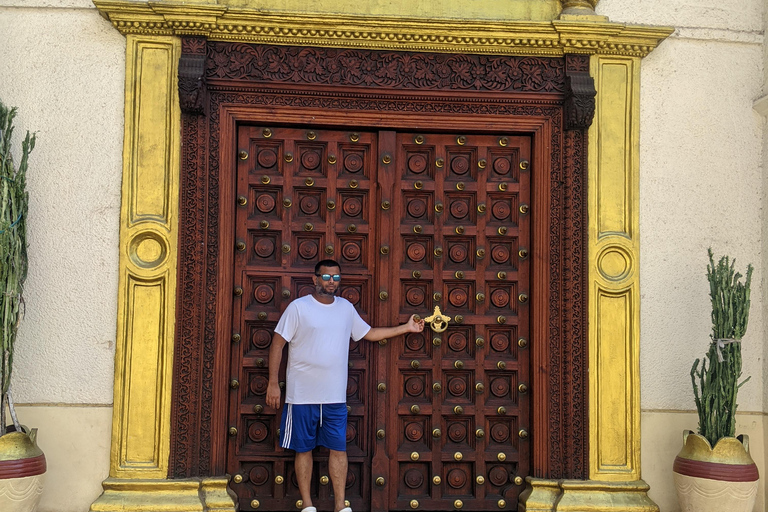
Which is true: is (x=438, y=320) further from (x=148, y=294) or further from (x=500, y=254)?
(x=148, y=294)

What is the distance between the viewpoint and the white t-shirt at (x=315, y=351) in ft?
16.2

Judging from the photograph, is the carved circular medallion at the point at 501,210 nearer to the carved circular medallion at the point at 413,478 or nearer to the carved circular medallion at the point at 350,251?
the carved circular medallion at the point at 350,251

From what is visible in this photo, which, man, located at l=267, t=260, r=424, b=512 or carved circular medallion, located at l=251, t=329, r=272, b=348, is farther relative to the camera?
carved circular medallion, located at l=251, t=329, r=272, b=348

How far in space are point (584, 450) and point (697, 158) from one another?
2.09m

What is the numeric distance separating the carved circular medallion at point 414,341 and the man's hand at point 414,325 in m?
0.15

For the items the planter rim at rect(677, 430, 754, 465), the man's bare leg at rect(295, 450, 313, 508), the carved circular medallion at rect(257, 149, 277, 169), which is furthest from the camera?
the carved circular medallion at rect(257, 149, 277, 169)

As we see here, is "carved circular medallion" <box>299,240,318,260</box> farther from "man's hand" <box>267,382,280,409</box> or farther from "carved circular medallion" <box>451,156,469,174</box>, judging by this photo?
"carved circular medallion" <box>451,156,469,174</box>

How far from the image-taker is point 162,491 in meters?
4.97

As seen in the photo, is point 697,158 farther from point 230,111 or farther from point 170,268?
point 170,268

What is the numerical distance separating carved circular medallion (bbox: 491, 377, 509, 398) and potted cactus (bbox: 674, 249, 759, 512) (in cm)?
113

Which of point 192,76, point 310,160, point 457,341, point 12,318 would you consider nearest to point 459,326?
point 457,341

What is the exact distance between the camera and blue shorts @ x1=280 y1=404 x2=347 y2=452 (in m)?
4.95

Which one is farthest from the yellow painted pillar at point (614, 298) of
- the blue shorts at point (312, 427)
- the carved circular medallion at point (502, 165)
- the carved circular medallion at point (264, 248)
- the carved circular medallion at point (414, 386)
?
the carved circular medallion at point (264, 248)

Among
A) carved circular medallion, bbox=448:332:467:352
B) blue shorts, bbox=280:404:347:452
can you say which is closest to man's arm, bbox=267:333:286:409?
blue shorts, bbox=280:404:347:452
